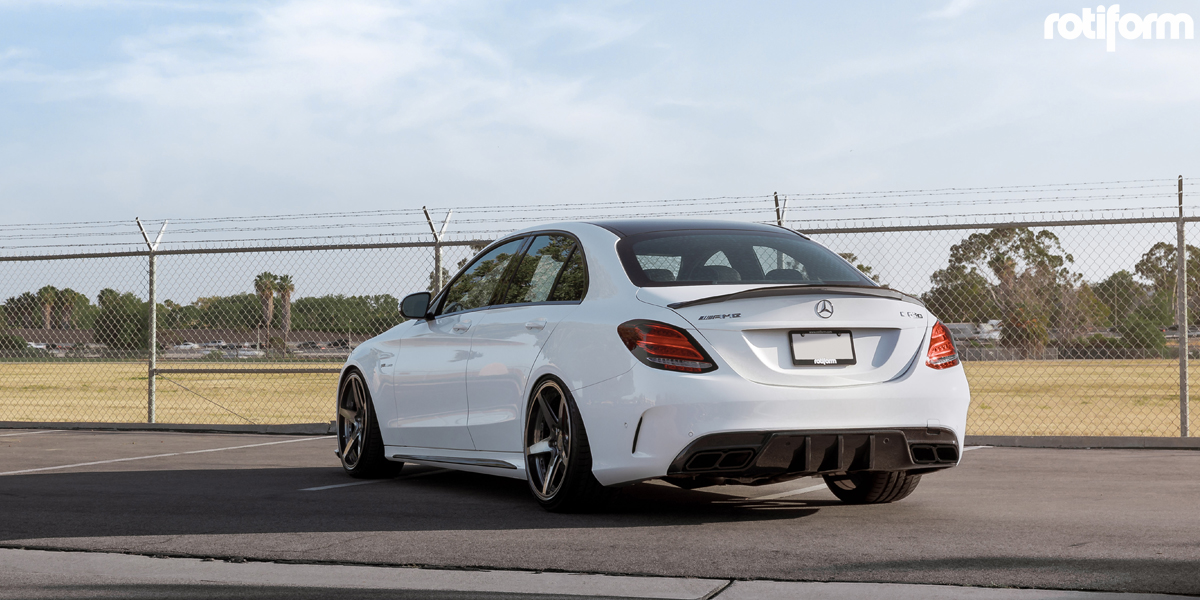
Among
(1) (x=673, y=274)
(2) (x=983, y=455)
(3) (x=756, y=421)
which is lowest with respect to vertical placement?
(2) (x=983, y=455)

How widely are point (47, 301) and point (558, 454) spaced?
35.8ft

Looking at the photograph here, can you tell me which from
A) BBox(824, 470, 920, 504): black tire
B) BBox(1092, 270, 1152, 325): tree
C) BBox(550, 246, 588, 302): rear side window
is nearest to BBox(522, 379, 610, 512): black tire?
BBox(550, 246, 588, 302): rear side window

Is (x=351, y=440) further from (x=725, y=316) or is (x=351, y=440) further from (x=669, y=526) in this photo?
(x=725, y=316)

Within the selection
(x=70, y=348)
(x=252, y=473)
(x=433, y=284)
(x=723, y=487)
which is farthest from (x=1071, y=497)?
(x=70, y=348)

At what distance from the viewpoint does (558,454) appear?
222 inches

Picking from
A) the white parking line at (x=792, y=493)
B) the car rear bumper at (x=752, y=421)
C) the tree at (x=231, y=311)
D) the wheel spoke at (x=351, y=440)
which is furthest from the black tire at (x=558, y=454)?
the tree at (x=231, y=311)

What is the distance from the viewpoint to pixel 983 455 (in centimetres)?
880

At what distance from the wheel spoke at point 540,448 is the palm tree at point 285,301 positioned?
276 inches

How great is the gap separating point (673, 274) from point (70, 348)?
11.5 metres

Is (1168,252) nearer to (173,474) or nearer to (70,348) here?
(173,474)

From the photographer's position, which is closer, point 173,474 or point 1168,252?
point 173,474

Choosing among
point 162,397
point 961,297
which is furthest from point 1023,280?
point 162,397

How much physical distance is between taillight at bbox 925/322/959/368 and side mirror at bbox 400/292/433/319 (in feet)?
9.93

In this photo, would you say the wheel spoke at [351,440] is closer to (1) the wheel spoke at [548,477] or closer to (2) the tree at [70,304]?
(1) the wheel spoke at [548,477]
